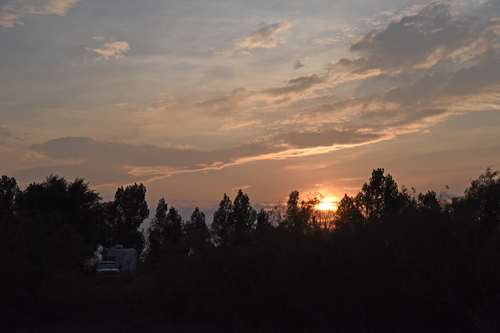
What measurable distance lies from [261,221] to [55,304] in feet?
26.0

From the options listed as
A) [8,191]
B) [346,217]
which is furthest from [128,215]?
[346,217]

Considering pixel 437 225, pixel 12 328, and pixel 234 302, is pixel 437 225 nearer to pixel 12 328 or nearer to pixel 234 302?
pixel 234 302

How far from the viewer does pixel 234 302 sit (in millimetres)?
13969

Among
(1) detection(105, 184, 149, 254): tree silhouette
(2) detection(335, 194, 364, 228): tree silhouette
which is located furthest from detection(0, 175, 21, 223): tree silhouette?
(2) detection(335, 194, 364, 228): tree silhouette

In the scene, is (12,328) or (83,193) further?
(83,193)

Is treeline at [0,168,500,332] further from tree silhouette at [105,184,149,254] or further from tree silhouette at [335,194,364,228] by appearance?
tree silhouette at [105,184,149,254]

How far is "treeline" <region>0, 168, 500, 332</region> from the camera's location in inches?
354

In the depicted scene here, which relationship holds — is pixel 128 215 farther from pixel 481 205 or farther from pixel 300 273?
pixel 481 205

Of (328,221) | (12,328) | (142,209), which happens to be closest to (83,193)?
(142,209)

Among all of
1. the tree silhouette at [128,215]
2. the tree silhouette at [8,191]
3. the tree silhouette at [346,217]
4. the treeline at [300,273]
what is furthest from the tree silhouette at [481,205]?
the tree silhouette at [128,215]

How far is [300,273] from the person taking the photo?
11.3 metres

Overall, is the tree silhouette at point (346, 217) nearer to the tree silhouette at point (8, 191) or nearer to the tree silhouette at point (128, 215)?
the tree silhouette at point (8, 191)

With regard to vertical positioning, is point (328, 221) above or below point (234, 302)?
above

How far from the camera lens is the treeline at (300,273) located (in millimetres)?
8984
